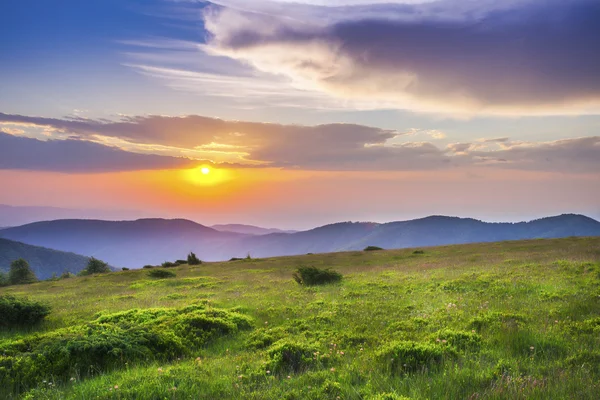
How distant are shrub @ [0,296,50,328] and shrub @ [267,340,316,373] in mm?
10938

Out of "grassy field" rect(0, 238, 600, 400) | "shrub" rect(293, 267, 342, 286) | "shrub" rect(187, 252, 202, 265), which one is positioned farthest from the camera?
"shrub" rect(187, 252, 202, 265)

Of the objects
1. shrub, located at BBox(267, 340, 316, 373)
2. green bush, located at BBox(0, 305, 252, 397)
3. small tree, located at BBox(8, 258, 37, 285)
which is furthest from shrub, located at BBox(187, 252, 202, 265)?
shrub, located at BBox(267, 340, 316, 373)

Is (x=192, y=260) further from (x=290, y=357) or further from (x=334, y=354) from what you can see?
(x=334, y=354)

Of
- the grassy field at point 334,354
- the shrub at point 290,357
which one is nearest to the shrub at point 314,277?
the grassy field at point 334,354

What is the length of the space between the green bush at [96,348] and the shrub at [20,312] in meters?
4.56

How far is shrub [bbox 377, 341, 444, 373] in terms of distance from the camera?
650 centimetres

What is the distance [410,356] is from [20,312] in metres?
14.0

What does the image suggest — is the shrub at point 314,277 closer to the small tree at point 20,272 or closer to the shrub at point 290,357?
the shrub at point 290,357

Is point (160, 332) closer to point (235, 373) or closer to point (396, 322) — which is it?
point (235, 373)

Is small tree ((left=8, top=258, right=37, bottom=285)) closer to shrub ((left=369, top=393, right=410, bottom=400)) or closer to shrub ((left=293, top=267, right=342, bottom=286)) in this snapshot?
shrub ((left=293, top=267, right=342, bottom=286))

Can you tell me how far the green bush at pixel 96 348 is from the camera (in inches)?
272

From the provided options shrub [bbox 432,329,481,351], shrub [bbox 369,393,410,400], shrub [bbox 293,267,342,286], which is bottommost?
shrub [bbox 293,267,342,286]

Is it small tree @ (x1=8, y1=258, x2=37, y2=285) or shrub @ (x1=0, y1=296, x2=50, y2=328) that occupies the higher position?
shrub @ (x1=0, y1=296, x2=50, y2=328)

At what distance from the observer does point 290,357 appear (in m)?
7.41
